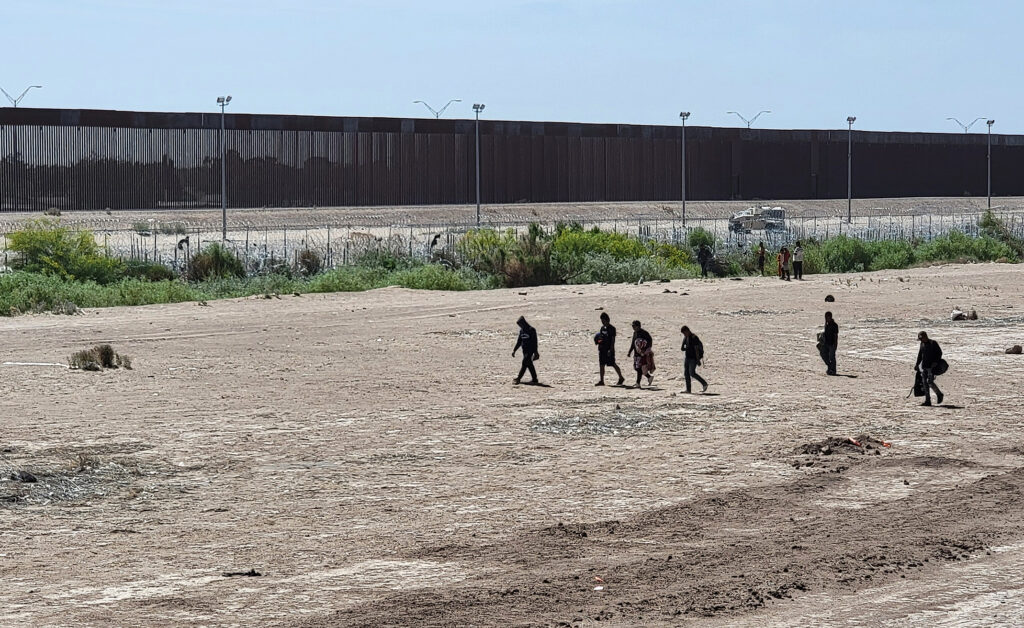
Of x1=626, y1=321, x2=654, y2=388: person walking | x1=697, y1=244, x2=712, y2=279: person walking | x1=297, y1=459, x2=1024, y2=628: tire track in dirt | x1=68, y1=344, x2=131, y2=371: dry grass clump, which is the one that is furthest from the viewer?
x1=697, y1=244, x2=712, y2=279: person walking

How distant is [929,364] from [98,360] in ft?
47.4

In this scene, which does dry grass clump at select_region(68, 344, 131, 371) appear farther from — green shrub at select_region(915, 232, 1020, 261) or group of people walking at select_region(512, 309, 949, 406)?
green shrub at select_region(915, 232, 1020, 261)

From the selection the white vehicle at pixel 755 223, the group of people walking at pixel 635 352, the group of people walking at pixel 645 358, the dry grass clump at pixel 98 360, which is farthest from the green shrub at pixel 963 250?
the dry grass clump at pixel 98 360

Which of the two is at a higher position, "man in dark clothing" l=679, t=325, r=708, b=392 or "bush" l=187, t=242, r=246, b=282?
"bush" l=187, t=242, r=246, b=282

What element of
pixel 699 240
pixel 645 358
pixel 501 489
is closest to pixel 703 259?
pixel 699 240

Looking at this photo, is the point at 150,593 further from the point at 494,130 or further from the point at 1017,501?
the point at 494,130

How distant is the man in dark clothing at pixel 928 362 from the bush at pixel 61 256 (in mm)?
30476

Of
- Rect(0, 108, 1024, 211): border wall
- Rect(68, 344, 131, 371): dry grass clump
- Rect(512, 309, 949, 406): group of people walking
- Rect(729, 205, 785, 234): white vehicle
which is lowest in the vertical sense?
Rect(68, 344, 131, 371): dry grass clump

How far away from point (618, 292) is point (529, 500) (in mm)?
29144

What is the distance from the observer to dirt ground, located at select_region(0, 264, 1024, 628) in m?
11.8

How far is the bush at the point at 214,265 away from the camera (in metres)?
47.9

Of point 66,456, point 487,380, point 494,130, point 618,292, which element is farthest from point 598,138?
point 66,456

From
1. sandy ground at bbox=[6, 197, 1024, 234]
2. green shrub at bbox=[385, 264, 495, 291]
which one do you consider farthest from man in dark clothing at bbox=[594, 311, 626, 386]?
sandy ground at bbox=[6, 197, 1024, 234]

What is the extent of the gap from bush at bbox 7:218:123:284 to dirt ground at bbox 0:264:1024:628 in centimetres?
1518
